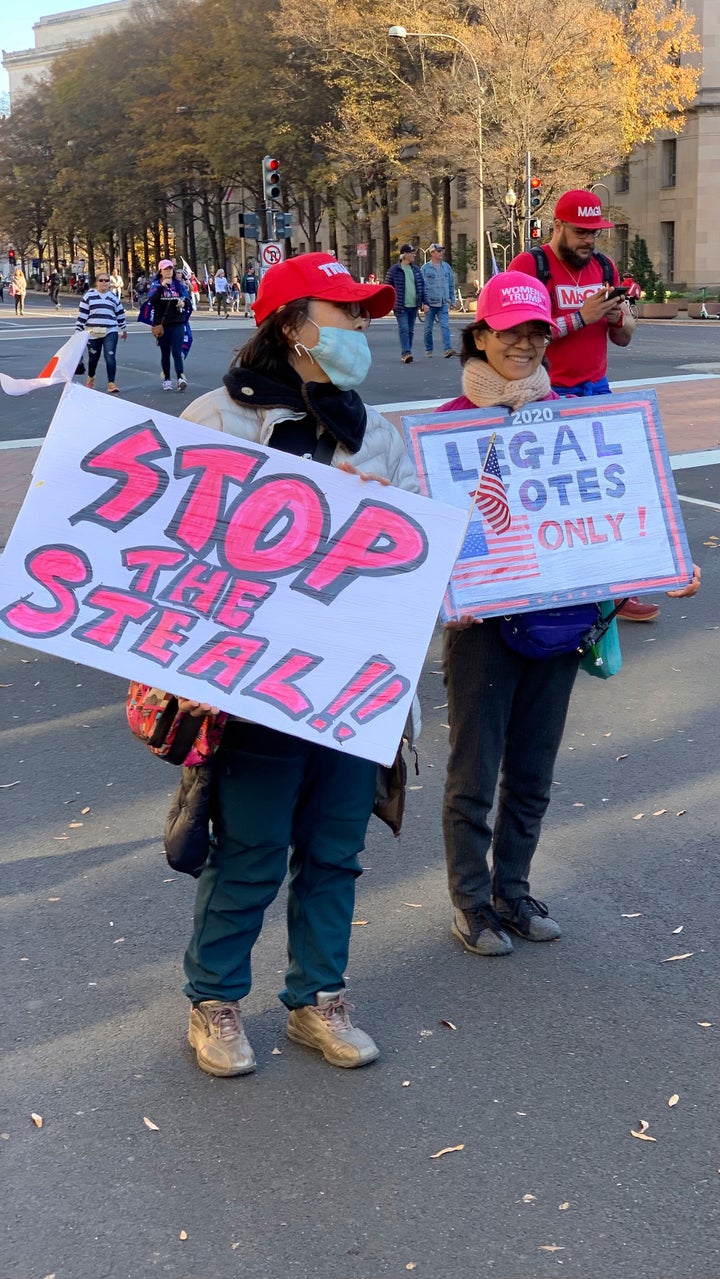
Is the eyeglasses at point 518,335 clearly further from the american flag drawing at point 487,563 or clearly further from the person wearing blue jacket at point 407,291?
the person wearing blue jacket at point 407,291

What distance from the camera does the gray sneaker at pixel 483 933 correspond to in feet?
13.1

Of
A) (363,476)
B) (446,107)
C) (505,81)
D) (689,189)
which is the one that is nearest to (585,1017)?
(363,476)

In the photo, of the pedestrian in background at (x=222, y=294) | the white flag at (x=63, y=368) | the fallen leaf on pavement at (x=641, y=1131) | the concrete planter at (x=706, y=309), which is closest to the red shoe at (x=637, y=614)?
the fallen leaf on pavement at (x=641, y=1131)

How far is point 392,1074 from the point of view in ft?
11.1

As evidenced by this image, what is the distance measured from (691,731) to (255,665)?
132 inches

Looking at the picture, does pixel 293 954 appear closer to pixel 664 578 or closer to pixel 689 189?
pixel 664 578

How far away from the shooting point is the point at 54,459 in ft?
9.87

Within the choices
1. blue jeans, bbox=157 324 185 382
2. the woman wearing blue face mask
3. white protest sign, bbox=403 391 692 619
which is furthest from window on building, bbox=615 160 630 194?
the woman wearing blue face mask

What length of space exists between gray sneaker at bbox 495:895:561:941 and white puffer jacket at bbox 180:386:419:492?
139cm

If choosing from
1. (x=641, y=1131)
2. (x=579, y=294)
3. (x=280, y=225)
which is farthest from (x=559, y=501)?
(x=280, y=225)

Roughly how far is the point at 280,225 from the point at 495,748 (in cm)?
3145

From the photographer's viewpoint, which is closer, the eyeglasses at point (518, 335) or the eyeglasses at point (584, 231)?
the eyeglasses at point (518, 335)

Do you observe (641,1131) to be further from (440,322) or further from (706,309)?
(706,309)

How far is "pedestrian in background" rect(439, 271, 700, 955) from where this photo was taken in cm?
372
